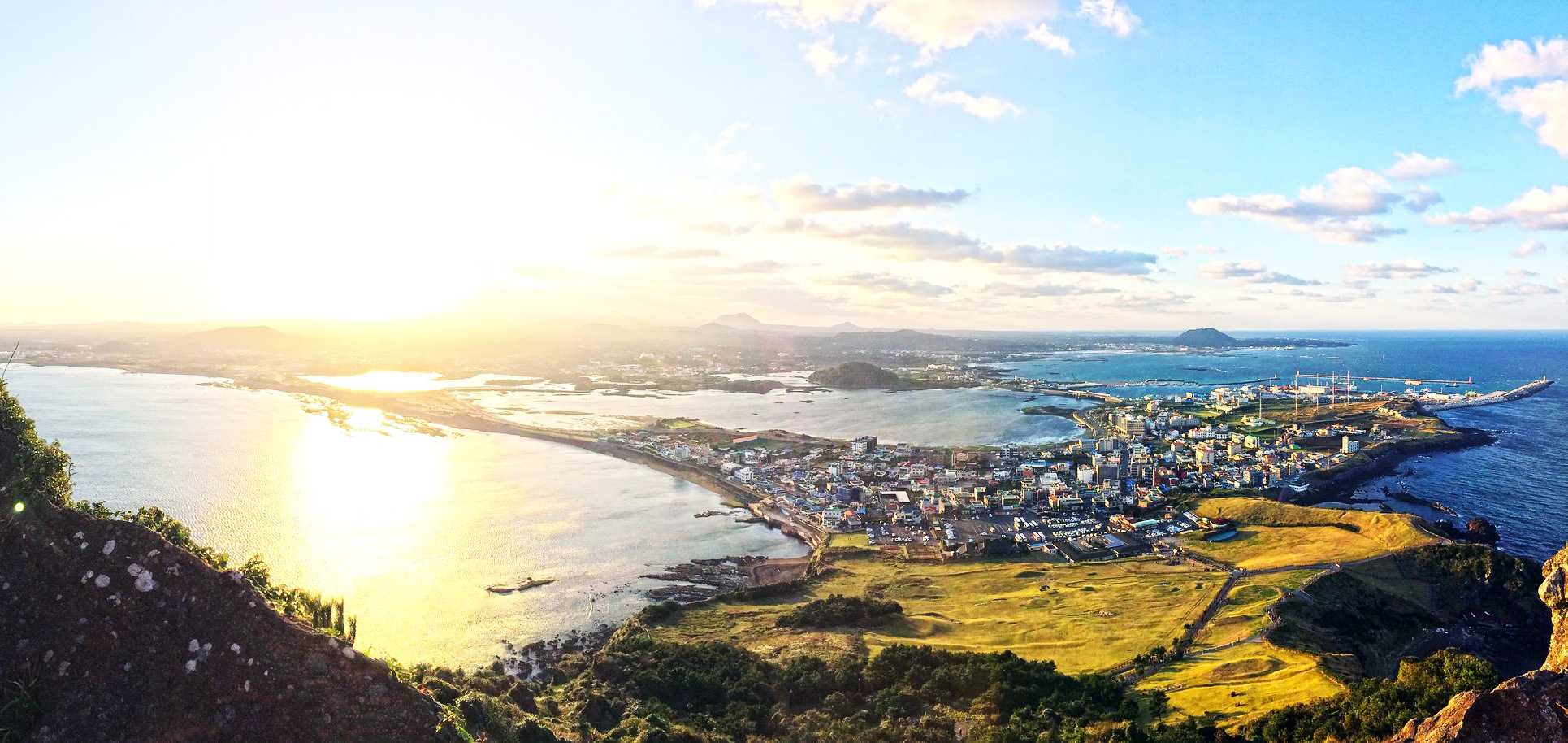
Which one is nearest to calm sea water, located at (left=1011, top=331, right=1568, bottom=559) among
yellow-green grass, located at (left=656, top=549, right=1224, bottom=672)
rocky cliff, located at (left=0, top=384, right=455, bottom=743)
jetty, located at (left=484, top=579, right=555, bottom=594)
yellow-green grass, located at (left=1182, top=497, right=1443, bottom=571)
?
yellow-green grass, located at (left=1182, top=497, right=1443, bottom=571)

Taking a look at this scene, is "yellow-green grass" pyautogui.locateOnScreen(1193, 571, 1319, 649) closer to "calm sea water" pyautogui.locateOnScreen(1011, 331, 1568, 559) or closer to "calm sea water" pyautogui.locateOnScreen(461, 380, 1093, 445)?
"calm sea water" pyautogui.locateOnScreen(1011, 331, 1568, 559)

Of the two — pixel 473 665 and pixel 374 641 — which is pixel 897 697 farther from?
pixel 374 641

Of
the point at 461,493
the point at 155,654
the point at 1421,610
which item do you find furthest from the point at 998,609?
the point at 461,493

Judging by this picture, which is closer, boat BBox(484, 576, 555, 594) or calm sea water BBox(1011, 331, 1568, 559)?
boat BBox(484, 576, 555, 594)

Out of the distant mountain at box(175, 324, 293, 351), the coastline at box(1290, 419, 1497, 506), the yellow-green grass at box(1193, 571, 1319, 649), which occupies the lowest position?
the yellow-green grass at box(1193, 571, 1319, 649)

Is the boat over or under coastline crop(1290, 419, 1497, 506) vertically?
under

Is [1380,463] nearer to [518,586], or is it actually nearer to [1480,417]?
[1480,417]

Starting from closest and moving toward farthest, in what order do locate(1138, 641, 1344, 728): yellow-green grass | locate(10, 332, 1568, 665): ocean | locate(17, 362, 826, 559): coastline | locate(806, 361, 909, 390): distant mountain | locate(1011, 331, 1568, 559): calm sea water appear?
locate(1138, 641, 1344, 728): yellow-green grass
locate(10, 332, 1568, 665): ocean
locate(1011, 331, 1568, 559): calm sea water
locate(17, 362, 826, 559): coastline
locate(806, 361, 909, 390): distant mountain
